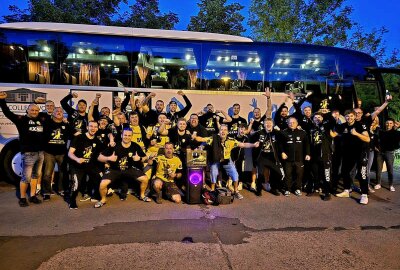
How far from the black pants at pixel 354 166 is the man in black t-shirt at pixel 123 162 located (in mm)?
4385

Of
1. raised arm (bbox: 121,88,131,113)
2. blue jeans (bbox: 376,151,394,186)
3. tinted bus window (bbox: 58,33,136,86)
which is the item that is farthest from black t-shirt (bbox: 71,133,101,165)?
blue jeans (bbox: 376,151,394,186)

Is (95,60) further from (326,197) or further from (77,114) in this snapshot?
(326,197)

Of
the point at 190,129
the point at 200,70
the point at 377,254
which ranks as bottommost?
the point at 377,254

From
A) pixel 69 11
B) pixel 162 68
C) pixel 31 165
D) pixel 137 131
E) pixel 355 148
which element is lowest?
pixel 31 165

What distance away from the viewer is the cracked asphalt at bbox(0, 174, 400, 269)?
3.65m

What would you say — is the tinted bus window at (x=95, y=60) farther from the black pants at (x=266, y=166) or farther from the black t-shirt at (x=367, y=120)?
the black t-shirt at (x=367, y=120)

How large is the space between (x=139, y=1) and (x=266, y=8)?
8085 mm

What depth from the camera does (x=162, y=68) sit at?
24.4ft

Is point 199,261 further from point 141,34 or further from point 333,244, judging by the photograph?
point 141,34

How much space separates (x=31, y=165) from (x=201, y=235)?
3621 mm

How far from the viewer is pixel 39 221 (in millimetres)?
4984

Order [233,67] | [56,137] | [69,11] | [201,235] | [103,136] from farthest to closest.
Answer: [69,11], [233,67], [103,136], [56,137], [201,235]

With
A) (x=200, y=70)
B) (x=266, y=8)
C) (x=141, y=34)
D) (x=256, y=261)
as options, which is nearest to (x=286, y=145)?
(x=200, y=70)

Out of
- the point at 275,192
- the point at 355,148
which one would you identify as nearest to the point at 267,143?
the point at 275,192
